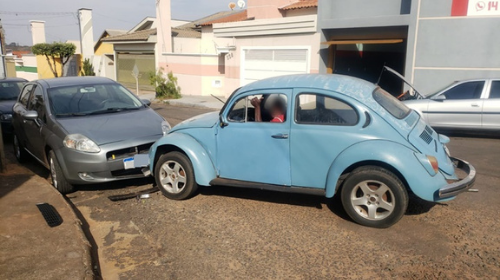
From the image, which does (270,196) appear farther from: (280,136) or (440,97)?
(440,97)

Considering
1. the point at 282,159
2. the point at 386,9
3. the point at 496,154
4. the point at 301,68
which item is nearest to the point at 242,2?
the point at 301,68

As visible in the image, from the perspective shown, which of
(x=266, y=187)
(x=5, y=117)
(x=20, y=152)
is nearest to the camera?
(x=266, y=187)

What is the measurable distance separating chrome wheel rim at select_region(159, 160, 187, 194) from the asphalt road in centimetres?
19

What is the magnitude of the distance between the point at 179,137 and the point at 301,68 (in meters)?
12.8

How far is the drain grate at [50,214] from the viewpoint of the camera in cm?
491

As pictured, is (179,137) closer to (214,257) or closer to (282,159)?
(282,159)

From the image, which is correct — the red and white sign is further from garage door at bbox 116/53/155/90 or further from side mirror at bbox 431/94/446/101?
garage door at bbox 116/53/155/90

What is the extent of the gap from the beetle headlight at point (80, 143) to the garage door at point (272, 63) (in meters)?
12.4

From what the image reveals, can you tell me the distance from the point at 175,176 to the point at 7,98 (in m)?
8.02

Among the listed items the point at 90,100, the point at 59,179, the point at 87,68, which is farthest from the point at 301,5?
the point at 87,68

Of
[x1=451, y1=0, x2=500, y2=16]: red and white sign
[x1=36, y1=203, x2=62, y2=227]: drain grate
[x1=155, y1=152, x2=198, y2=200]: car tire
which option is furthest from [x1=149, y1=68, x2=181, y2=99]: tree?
[x1=36, y1=203, x2=62, y2=227]: drain grate

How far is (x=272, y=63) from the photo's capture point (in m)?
18.9

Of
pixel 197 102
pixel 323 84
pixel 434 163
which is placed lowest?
pixel 197 102

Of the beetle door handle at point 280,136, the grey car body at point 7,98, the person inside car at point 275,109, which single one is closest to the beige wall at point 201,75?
the grey car body at point 7,98
